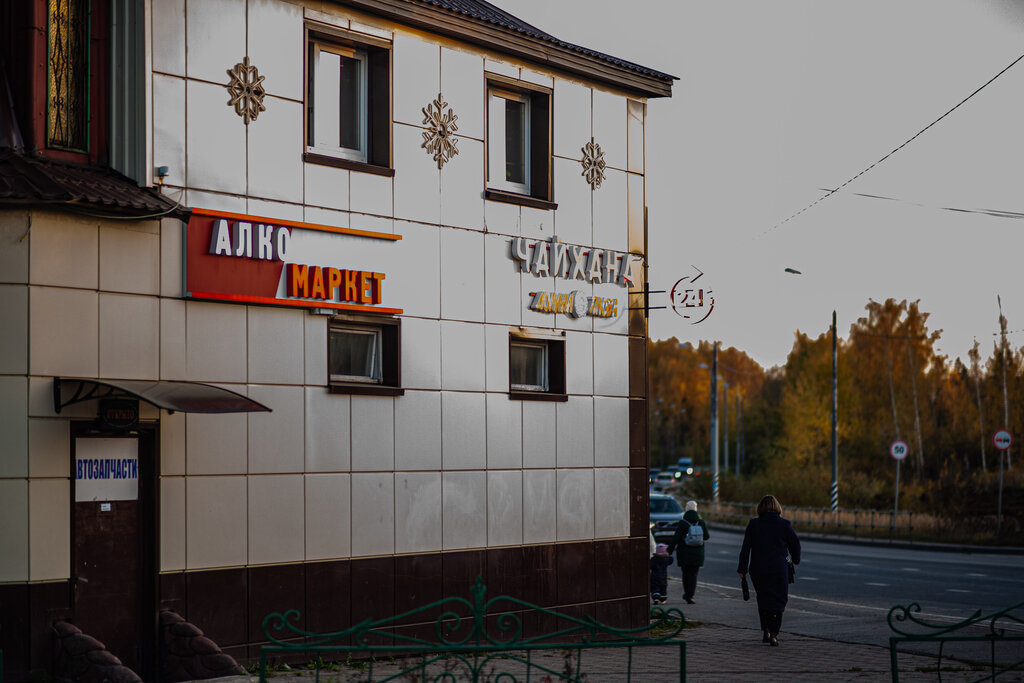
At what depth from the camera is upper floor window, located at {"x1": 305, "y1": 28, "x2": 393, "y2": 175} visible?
40.8 feet

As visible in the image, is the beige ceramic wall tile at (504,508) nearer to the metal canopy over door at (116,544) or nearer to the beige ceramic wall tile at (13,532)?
the metal canopy over door at (116,544)

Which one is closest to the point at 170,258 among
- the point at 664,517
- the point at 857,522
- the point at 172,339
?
the point at 172,339

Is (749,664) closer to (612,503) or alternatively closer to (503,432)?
(612,503)

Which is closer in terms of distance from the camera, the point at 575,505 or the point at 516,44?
the point at 516,44

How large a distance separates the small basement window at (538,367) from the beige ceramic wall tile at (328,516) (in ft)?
9.71

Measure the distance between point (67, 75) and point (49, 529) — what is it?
4.12 metres

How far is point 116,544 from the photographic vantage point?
34.2ft

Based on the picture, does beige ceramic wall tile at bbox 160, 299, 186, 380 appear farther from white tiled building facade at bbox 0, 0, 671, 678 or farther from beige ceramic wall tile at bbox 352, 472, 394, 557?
beige ceramic wall tile at bbox 352, 472, 394, 557

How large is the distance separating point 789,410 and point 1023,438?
26712 millimetres

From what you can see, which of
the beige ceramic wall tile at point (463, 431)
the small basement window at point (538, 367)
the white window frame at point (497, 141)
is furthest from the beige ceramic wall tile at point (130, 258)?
the small basement window at point (538, 367)

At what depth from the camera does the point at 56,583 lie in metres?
9.86

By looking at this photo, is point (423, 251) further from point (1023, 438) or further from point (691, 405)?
point (691, 405)

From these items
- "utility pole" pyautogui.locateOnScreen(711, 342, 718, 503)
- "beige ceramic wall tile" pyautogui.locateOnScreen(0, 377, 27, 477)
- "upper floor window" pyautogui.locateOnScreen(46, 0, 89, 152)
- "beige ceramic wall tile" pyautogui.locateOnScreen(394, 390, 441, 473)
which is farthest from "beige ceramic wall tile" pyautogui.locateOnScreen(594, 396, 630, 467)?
"utility pole" pyautogui.locateOnScreen(711, 342, 718, 503)

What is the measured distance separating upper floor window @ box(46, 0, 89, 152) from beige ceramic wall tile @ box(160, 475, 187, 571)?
10.5 feet
